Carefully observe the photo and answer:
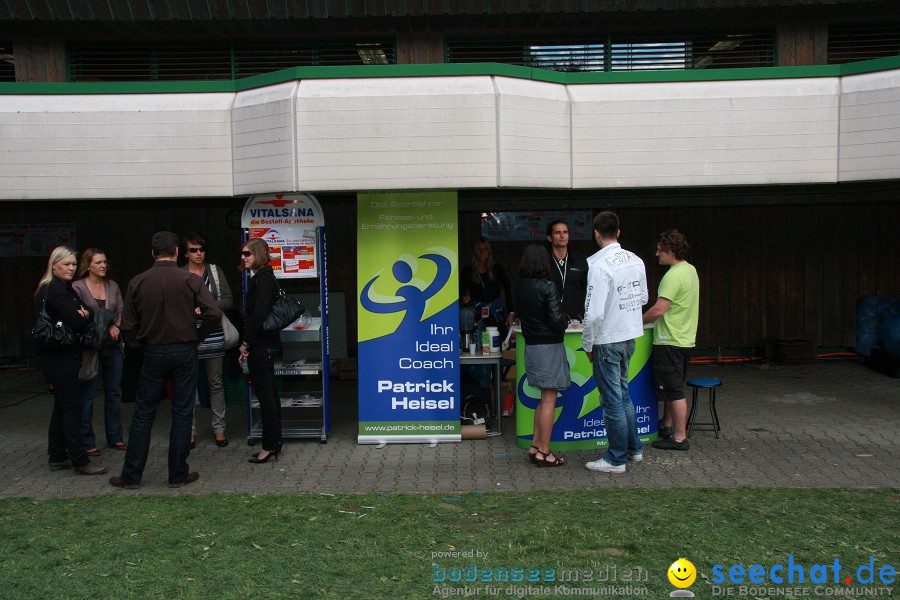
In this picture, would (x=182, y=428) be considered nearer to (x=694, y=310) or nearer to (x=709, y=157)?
(x=694, y=310)

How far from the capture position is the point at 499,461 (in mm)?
6664

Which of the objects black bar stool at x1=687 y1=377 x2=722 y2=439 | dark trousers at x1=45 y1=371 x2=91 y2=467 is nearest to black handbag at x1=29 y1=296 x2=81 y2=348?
dark trousers at x1=45 y1=371 x2=91 y2=467

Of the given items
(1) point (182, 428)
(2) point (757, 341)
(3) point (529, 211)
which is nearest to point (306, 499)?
(1) point (182, 428)

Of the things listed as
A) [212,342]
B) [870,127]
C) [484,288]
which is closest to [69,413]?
[212,342]

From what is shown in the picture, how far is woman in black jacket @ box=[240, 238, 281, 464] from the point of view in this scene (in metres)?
6.43

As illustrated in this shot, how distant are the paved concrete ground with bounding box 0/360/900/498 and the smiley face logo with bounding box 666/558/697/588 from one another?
5.07ft

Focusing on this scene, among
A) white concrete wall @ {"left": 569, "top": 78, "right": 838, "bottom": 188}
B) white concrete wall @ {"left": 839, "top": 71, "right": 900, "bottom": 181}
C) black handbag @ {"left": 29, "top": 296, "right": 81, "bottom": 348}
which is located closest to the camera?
black handbag @ {"left": 29, "top": 296, "right": 81, "bottom": 348}

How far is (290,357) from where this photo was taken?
761cm

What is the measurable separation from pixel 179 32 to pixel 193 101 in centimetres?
306

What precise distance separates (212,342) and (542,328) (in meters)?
3.06

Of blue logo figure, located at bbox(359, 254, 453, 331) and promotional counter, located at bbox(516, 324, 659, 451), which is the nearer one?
promotional counter, located at bbox(516, 324, 659, 451)

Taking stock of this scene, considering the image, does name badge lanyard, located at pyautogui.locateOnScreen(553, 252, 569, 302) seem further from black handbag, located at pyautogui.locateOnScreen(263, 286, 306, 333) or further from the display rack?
black handbag, located at pyautogui.locateOnScreen(263, 286, 306, 333)

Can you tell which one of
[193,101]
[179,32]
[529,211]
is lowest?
[529,211]

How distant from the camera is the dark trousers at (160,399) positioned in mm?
5895
